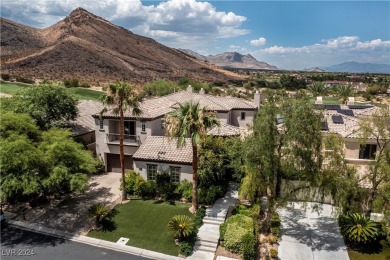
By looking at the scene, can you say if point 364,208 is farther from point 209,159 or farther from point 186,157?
point 186,157

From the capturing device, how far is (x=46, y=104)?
30.9m

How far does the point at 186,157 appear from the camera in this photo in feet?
83.5

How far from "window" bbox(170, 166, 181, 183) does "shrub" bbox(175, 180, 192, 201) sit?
775mm

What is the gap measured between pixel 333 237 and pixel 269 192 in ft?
17.2

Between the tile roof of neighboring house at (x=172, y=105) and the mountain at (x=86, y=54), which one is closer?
the tile roof of neighboring house at (x=172, y=105)

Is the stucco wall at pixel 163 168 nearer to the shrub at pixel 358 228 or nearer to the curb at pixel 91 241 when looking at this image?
the curb at pixel 91 241

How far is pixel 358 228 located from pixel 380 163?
430 centimetres

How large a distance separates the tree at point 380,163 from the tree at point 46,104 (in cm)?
2670

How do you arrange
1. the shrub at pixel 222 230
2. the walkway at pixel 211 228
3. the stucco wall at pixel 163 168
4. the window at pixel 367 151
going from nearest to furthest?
1. the walkway at pixel 211 228
2. the shrub at pixel 222 230
3. the window at pixel 367 151
4. the stucco wall at pixel 163 168

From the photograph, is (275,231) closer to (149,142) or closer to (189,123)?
(189,123)

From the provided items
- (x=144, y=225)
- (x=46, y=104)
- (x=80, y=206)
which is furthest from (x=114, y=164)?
(x=144, y=225)

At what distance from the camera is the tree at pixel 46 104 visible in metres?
29.3

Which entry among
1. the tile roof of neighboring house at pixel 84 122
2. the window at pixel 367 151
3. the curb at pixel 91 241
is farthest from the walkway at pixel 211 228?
the tile roof of neighboring house at pixel 84 122

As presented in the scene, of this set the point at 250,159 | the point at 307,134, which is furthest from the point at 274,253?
the point at 307,134
